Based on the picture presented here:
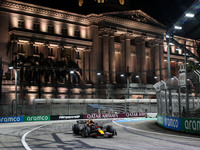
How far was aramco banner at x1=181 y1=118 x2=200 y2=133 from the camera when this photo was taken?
18.8 meters

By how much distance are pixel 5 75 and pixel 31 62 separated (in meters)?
6.80

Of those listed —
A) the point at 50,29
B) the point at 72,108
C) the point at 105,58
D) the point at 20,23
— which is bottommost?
the point at 72,108

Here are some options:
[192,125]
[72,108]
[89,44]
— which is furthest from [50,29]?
[192,125]

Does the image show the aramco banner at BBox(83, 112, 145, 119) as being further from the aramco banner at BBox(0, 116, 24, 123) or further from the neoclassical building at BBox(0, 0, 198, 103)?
the neoclassical building at BBox(0, 0, 198, 103)

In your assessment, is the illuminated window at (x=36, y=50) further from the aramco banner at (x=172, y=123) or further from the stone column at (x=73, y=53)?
the aramco banner at (x=172, y=123)

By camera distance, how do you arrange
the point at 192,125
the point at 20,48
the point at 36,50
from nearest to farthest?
the point at 192,125
the point at 20,48
the point at 36,50

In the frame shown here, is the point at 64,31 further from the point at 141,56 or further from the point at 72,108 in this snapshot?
the point at 72,108

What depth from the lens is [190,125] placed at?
19703mm

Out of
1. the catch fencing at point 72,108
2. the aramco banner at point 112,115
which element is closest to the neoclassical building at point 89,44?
Result: the catch fencing at point 72,108

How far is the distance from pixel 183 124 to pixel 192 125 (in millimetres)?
1341

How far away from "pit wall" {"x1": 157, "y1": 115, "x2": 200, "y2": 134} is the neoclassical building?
1502 inches

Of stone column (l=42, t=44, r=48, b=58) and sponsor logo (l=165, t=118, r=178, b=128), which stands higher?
stone column (l=42, t=44, r=48, b=58)

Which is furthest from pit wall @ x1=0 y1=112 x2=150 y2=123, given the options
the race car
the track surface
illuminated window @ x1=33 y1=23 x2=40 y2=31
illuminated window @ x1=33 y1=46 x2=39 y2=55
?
illuminated window @ x1=33 y1=23 x2=40 y2=31

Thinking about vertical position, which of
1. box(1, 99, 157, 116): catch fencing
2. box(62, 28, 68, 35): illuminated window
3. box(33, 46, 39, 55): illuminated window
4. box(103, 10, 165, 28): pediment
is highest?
box(103, 10, 165, 28): pediment
